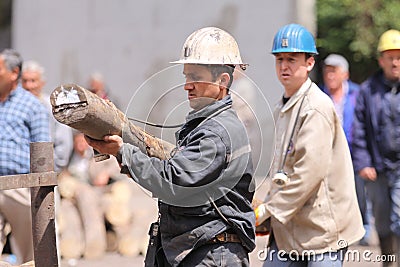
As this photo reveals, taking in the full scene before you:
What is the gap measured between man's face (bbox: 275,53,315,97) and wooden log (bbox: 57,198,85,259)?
4.40m

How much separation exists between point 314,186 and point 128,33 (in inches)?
358

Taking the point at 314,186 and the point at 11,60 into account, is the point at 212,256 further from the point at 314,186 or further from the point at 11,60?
the point at 11,60

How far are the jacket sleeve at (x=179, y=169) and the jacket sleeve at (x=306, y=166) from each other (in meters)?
1.37

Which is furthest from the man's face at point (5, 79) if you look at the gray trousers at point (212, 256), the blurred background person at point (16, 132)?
the gray trousers at point (212, 256)

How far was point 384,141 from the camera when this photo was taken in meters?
7.63

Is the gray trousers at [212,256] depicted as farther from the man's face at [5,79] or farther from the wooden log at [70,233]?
the wooden log at [70,233]

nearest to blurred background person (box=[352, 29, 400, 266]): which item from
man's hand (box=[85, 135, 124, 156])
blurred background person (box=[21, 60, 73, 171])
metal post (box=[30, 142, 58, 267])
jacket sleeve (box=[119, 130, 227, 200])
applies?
blurred background person (box=[21, 60, 73, 171])

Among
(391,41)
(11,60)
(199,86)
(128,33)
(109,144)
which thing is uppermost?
(128,33)

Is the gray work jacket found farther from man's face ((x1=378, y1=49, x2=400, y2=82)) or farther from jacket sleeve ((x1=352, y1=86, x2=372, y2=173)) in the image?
jacket sleeve ((x1=352, y1=86, x2=372, y2=173))

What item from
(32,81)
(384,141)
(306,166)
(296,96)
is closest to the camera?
(306,166)

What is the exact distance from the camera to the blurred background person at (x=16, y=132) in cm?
711

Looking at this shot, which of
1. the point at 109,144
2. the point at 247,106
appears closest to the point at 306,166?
the point at 247,106

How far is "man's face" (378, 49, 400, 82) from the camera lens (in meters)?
7.52

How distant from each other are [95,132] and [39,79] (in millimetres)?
5989
